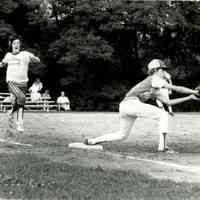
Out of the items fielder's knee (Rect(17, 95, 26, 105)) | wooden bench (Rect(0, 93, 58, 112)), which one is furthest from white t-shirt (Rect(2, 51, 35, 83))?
wooden bench (Rect(0, 93, 58, 112))

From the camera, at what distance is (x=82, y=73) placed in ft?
145

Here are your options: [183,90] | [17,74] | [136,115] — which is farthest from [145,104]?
[17,74]

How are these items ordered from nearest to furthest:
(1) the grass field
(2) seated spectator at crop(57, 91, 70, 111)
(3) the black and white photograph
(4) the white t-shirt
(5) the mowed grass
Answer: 1. (5) the mowed grass
2. (1) the grass field
3. (3) the black and white photograph
4. (4) the white t-shirt
5. (2) seated spectator at crop(57, 91, 70, 111)

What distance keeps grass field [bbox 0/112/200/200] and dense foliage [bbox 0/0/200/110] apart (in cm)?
2945

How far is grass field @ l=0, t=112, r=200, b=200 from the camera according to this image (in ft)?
21.8

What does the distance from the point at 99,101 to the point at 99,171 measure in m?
35.9

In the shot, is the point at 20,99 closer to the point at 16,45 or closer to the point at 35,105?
the point at 16,45

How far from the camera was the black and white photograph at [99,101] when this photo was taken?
7527 mm

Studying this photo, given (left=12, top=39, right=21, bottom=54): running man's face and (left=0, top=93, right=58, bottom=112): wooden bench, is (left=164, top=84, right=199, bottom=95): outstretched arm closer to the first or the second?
(left=12, top=39, right=21, bottom=54): running man's face

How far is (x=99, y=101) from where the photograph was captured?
4412cm

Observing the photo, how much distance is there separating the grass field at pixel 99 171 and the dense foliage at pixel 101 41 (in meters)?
29.4

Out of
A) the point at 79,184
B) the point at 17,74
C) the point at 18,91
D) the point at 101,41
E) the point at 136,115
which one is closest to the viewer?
the point at 79,184

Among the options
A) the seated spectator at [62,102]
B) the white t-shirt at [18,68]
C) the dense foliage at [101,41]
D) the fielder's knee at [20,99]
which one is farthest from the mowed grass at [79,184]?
the dense foliage at [101,41]

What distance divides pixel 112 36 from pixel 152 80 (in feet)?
114
